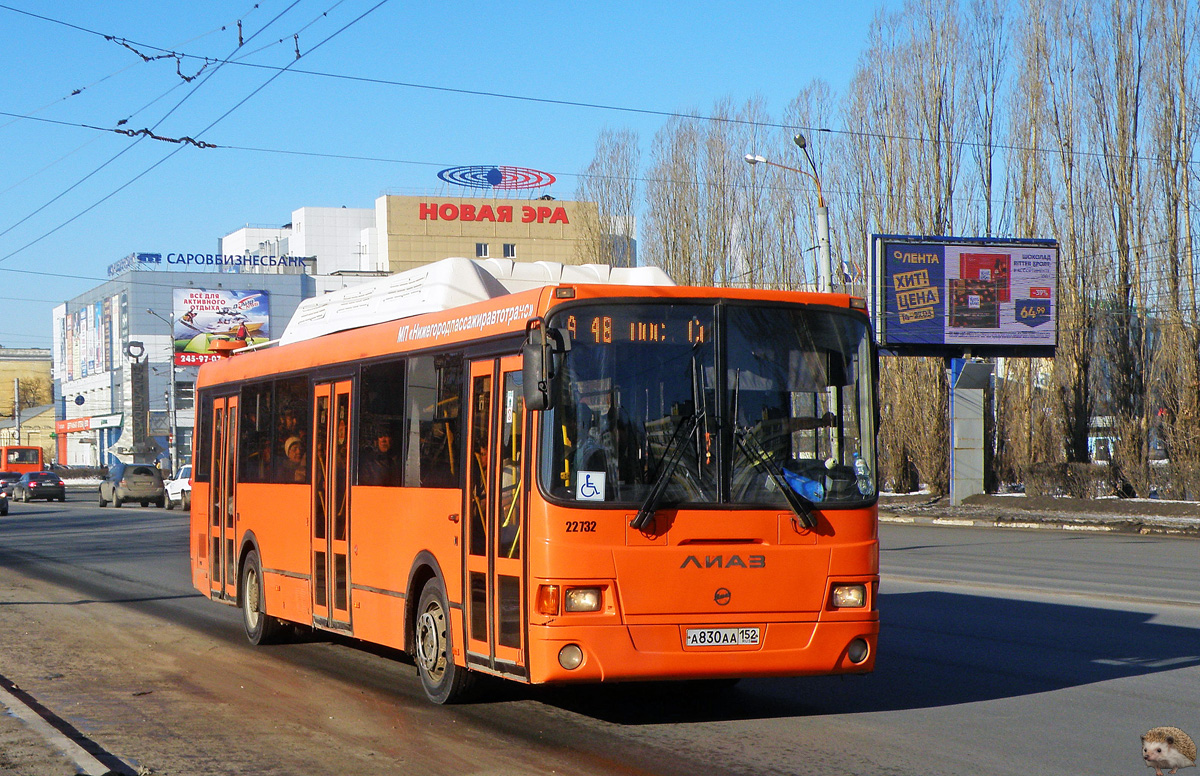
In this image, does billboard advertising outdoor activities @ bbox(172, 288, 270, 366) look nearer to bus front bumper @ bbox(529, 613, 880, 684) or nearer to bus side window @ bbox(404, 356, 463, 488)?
bus side window @ bbox(404, 356, 463, 488)

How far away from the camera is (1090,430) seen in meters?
38.7

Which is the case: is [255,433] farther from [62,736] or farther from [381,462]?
[62,736]

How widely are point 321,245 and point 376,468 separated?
342ft

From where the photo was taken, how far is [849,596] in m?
8.19

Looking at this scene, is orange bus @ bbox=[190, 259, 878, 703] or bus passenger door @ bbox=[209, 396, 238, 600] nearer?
orange bus @ bbox=[190, 259, 878, 703]

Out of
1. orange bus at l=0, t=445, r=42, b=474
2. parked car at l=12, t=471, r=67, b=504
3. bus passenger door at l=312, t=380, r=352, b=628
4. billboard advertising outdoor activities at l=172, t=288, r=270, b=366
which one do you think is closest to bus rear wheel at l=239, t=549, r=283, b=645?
bus passenger door at l=312, t=380, r=352, b=628

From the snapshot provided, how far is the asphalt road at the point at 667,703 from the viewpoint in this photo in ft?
23.7

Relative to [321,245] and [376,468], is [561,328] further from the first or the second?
Answer: [321,245]

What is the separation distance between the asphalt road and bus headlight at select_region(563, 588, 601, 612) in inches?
30.2

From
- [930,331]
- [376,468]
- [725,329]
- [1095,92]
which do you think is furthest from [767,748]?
[1095,92]

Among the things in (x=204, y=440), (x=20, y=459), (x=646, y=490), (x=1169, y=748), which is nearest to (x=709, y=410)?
(x=646, y=490)

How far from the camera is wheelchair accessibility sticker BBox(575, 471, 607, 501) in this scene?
775cm

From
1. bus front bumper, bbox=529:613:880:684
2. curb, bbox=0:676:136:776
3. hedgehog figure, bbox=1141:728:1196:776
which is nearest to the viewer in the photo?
hedgehog figure, bbox=1141:728:1196:776

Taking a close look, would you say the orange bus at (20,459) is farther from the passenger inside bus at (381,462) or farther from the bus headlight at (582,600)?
the bus headlight at (582,600)
